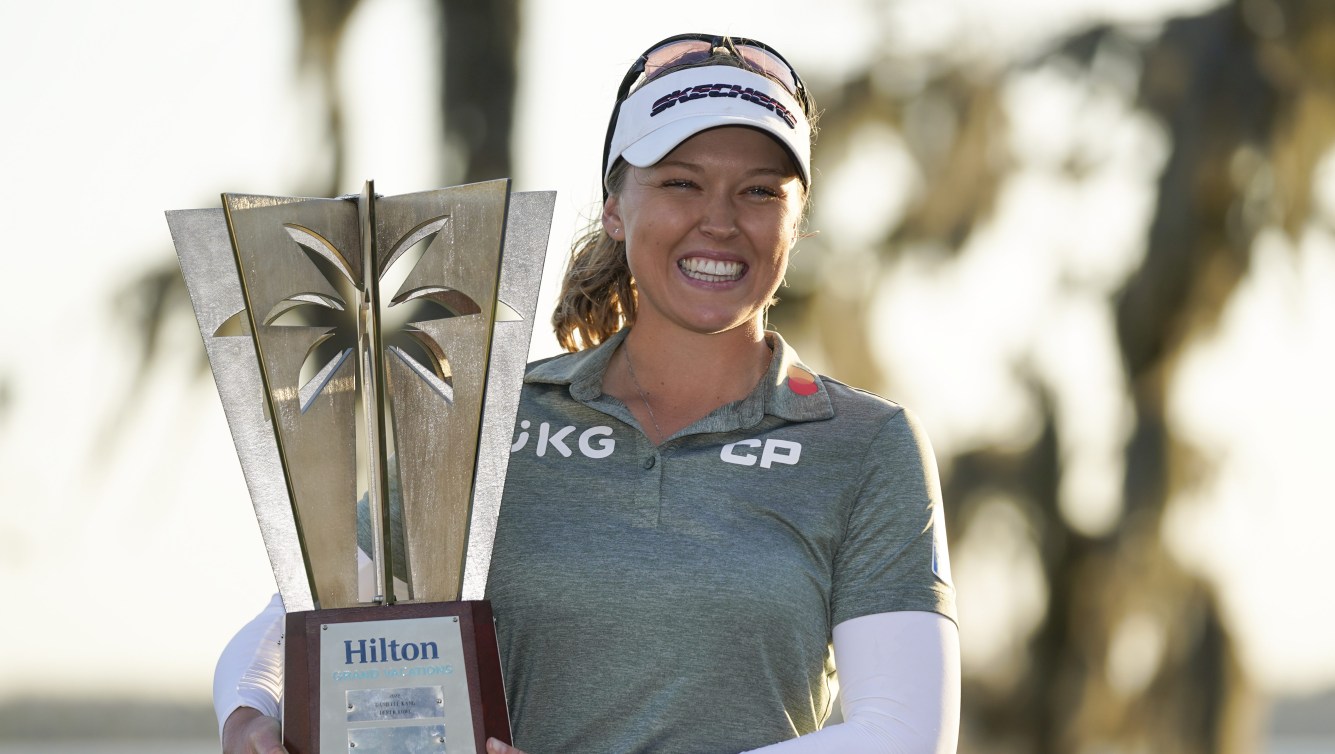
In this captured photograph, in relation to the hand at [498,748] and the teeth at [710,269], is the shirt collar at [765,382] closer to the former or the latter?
the teeth at [710,269]

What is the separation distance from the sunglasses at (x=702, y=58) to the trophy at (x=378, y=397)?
11.8 inches

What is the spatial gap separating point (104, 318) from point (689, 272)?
2667mm

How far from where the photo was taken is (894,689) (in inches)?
83.0

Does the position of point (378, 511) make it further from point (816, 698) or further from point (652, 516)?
point (816, 698)

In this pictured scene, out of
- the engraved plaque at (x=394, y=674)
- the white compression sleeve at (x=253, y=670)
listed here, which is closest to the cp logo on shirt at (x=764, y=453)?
the engraved plaque at (x=394, y=674)

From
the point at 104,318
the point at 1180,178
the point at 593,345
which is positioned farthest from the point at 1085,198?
the point at 593,345

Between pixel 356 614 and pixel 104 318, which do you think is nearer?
pixel 356 614

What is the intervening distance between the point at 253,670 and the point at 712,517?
0.56 meters

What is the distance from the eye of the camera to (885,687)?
2111 millimetres

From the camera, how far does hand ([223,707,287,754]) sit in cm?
208

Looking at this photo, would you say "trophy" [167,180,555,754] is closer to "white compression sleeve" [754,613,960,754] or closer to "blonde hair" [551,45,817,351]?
"blonde hair" [551,45,817,351]

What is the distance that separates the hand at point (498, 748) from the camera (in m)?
2.05

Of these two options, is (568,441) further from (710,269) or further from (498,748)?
(498,748)

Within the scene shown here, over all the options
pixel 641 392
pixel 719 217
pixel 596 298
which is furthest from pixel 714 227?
pixel 596 298
